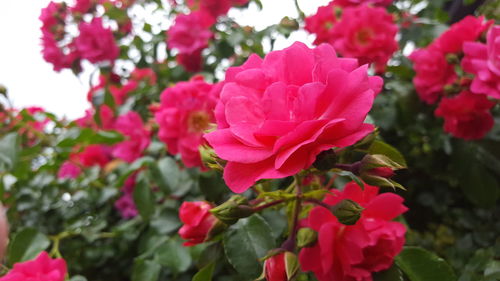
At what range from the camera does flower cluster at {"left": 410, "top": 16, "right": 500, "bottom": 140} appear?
721 mm

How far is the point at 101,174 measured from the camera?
46.6 inches

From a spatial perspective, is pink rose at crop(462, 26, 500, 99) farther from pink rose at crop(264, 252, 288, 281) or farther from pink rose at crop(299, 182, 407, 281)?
A: pink rose at crop(264, 252, 288, 281)

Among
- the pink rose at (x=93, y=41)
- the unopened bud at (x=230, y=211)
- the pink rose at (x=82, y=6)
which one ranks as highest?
the pink rose at (x=82, y=6)

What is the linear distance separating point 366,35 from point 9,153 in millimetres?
756

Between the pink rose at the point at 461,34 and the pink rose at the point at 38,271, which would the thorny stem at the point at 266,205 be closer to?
the pink rose at the point at 38,271

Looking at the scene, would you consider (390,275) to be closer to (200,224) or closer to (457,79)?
(200,224)

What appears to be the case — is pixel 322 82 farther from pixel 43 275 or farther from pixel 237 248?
pixel 43 275

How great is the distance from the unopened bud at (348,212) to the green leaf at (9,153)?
0.70 m

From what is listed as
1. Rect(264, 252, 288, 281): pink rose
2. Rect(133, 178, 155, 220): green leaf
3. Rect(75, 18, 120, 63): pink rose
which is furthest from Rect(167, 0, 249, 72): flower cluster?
Rect(264, 252, 288, 281): pink rose

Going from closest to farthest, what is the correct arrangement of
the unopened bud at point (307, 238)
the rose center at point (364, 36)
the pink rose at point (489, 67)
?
the unopened bud at point (307, 238)
the pink rose at point (489, 67)
the rose center at point (364, 36)

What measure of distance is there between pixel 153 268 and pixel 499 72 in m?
0.60

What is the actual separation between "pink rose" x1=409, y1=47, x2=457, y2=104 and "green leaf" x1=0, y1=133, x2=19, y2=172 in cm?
82

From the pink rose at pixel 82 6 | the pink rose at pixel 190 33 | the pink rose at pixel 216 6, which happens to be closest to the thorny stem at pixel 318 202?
the pink rose at pixel 190 33

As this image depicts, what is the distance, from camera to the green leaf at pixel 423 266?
0.50 meters
